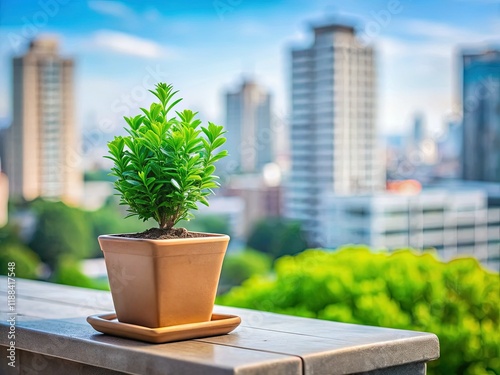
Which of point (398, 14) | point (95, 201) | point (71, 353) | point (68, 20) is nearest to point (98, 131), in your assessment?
point (95, 201)

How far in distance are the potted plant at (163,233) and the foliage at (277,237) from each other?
8.42 m

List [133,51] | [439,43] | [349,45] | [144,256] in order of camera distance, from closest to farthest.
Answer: [144,256], [349,45], [439,43], [133,51]

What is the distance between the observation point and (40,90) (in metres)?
10.6

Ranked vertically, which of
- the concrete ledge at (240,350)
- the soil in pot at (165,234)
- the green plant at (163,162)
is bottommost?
the concrete ledge at (240,350)

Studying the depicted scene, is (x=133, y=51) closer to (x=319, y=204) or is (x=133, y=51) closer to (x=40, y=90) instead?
(x=40, y=90)

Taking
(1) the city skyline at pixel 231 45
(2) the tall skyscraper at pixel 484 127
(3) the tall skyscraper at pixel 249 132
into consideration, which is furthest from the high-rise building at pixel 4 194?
(2) the tall skyscraper at pixel 484 127

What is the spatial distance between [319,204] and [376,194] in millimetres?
650

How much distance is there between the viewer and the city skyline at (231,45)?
9930mm

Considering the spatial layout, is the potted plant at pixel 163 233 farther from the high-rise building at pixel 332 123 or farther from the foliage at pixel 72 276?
the foliage at pixel 72 276

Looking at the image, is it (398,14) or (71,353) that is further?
(398,14)

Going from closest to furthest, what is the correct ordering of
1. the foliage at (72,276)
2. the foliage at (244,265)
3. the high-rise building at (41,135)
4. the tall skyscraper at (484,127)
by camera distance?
the tall skyscraper at (484,127), the high-rise building at (41,135), the foliage at (244,265), the foliage at (72,276)

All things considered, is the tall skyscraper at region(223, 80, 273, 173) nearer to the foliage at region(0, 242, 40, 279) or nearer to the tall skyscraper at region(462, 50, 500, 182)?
the tall skyscraper at region(462, 50, 500, 182)

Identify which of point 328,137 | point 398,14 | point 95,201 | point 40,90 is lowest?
point 95,201

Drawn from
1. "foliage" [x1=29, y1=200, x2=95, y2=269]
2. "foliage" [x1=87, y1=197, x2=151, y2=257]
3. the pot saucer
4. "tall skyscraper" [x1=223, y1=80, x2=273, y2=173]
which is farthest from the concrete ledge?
"foliage" [x1=29, y1=200, x2=95, y2=269]
